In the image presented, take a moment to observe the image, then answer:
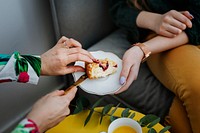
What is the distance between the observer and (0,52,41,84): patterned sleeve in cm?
89

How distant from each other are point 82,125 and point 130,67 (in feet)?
0.77

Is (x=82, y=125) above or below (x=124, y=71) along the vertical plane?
below

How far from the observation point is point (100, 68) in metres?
0.96

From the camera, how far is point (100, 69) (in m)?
0.96

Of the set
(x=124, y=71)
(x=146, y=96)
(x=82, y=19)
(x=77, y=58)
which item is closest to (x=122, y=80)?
(x=124, y=71)

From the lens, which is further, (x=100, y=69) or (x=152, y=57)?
(x=152, y=57)

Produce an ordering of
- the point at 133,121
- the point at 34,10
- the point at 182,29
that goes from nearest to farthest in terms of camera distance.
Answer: the point at 133,121
the point at 182,29
the point at 34,10

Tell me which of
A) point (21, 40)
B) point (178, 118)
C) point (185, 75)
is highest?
point (21, 40)

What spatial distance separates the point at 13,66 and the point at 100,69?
0.83ft

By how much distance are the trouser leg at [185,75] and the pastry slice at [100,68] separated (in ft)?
0.63

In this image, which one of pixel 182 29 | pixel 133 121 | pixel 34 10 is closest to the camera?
pixel 133 121

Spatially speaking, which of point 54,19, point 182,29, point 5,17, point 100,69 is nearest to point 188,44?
point 182,29

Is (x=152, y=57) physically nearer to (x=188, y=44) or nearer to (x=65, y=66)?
(x=188, y=44)

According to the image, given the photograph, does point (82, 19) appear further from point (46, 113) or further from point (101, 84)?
point (46, 113)
